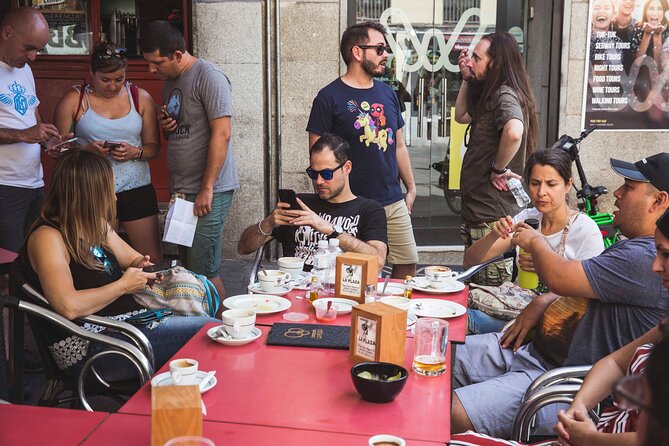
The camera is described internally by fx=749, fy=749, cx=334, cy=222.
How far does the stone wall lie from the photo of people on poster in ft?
0.25

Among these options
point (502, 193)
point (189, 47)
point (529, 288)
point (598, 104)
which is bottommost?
point (529, 288)

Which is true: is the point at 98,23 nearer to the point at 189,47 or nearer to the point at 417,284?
the point at 189,47

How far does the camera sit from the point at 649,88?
724cm

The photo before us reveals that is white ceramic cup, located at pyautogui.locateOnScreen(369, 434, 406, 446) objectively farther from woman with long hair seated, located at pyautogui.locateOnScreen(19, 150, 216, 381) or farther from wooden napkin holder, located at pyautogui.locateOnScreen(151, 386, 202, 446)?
woman with long hair seated, located at pyautogui.locateOnScreen(19, 150, 216, 381)

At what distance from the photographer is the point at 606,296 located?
280cm

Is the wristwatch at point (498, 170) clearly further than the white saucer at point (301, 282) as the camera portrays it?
Yes

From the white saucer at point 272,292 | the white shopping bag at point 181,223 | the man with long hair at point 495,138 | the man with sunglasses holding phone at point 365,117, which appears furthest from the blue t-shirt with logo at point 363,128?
the white saucer at point 272,292

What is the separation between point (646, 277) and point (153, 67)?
324 centimetres

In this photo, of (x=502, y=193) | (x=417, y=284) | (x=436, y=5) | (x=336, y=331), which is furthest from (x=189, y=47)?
(x=336, y=331)

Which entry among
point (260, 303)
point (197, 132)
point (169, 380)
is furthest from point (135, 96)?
point (169, 380)

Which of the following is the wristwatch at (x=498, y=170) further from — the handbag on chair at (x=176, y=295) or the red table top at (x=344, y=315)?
the handbag on chair at (x=176, y=295)

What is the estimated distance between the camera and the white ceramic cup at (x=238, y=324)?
105 inches

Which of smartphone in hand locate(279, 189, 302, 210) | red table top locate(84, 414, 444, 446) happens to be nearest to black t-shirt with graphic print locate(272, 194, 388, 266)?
smartphone in hand locate(279, 189, 302, 210)

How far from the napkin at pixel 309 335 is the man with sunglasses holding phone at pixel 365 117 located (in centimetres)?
208
